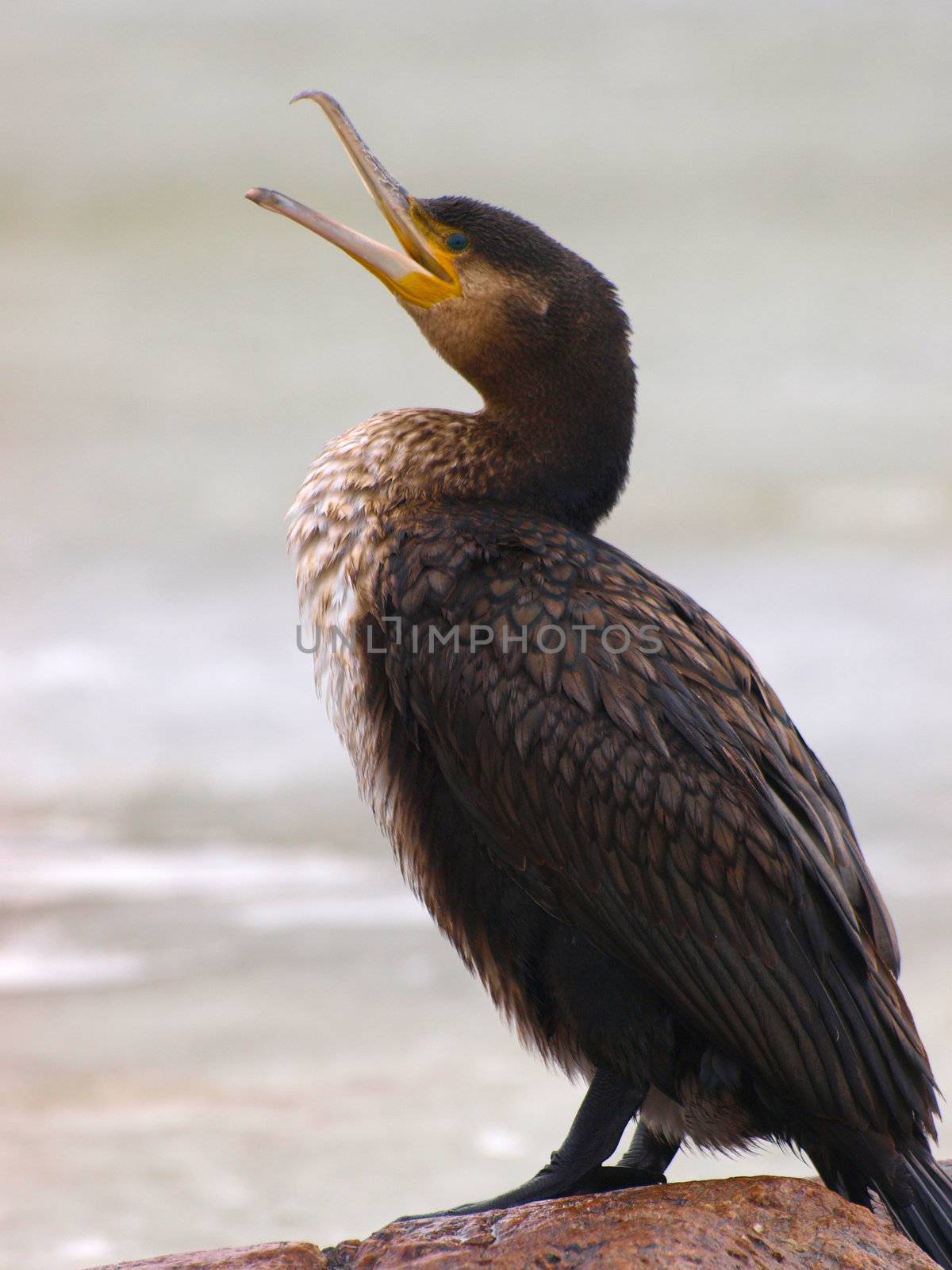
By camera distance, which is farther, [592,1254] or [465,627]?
[465,627]

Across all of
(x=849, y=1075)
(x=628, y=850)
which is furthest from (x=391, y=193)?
(x=849, y=1075)

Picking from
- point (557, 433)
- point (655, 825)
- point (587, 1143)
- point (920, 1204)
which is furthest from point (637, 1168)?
point (557, 433)

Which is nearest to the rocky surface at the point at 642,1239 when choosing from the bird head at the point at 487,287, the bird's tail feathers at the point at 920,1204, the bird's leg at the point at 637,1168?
the bird's tail feathers at the point at 920,1204

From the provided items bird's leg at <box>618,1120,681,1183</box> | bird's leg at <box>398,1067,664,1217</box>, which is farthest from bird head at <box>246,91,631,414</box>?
bird's leg at <box>618,1120,681,1183</box>

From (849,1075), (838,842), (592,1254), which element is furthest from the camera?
(838,842)

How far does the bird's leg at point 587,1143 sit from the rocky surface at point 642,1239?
0.15 m

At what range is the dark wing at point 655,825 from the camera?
2.67 metres

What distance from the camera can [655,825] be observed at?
8.77 feet

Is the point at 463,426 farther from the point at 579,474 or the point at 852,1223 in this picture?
the point at 852,1223

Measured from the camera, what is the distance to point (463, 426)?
3.18 meters

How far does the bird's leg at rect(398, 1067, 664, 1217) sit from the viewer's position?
9.34 feet

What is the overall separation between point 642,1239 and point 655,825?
26.8 inches

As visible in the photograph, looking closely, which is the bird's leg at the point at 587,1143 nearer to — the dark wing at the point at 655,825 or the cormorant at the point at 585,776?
the cormorant at the point at 585,776

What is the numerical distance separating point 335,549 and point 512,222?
78 centimetres
